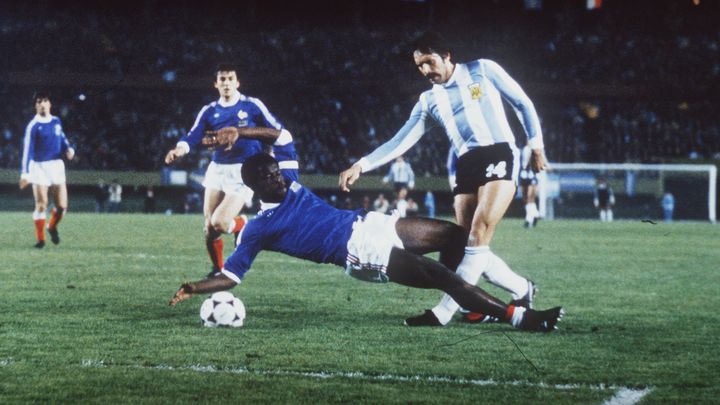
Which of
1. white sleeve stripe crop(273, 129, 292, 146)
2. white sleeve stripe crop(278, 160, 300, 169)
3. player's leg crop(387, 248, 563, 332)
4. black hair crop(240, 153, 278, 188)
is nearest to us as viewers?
player's leg crop(387, 248, 563, 332)

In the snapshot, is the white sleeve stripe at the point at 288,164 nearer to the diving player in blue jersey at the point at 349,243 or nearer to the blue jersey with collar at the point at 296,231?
the diving player in blue jersey at the point at 349,243

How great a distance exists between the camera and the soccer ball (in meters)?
6.79

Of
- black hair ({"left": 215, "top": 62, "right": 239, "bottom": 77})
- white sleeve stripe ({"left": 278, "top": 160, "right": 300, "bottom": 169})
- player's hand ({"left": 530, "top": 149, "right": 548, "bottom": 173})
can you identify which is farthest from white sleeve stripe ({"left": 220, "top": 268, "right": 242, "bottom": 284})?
black hair ({"left": 215, "top": 62, "right": 239, "bottom": 77})

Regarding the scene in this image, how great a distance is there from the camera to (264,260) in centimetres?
1322

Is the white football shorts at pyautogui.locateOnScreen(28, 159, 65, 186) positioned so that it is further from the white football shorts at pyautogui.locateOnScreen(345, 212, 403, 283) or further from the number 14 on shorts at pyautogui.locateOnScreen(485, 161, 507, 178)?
the white football shorts at pyautogui.locateOnScreen(345, 212, 403, 283)

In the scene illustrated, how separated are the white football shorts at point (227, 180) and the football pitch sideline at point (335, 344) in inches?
38.3

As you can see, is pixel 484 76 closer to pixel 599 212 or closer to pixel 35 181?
pixel 35 181

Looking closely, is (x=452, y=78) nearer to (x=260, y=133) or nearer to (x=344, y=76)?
(x=260, y=133)

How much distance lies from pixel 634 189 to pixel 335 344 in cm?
3117

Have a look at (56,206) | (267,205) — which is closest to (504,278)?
(267,205)

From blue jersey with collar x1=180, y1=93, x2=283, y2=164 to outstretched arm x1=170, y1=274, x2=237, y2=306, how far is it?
13.5 feet

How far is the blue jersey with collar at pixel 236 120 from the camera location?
1050 centimetres

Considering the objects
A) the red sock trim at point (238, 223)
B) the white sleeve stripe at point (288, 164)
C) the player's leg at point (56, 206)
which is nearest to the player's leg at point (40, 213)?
the player's leg at point (56, 206)

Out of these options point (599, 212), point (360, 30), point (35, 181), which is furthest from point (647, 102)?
point (35, 181)
